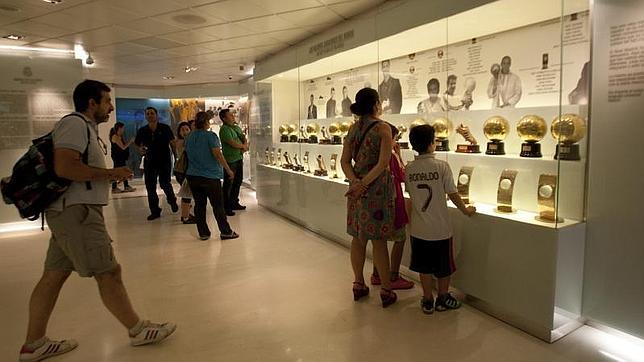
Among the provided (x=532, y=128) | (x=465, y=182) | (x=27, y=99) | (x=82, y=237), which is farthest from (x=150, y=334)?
(x=27, y=99)

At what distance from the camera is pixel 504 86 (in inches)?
130

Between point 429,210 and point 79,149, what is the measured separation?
212 cm

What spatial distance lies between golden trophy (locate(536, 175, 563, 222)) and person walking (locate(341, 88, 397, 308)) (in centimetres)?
93

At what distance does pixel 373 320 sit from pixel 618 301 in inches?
57.9

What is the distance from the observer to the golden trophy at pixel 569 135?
258cm

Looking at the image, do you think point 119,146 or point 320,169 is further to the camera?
point 119,146

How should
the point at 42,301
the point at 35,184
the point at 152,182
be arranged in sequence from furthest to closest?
1. the point at 152,182
2. the point at 42,301
3. the point at 35,184

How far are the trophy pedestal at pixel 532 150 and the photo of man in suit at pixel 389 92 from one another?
1.59 meters

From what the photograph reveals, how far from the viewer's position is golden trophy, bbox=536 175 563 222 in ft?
8.50

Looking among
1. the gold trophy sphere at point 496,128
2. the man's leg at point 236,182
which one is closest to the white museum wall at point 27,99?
the man's leg at point 236,182

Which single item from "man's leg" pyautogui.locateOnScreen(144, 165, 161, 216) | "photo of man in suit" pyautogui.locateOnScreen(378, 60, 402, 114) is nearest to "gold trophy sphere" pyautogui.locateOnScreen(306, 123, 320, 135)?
"photo of man in suit" pyautogui.locateOnScreen(378, 60, 402, 114)

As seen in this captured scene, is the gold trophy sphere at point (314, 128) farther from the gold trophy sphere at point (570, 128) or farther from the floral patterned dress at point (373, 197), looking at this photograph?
the gold trophy sphere at point (570, 128)

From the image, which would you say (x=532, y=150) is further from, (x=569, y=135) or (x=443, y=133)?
(x=443, y=133)

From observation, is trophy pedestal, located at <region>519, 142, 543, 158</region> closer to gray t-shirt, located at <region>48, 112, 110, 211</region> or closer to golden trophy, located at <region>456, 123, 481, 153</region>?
golden trophy, located at <region>456, 123, 481, 153</region>
